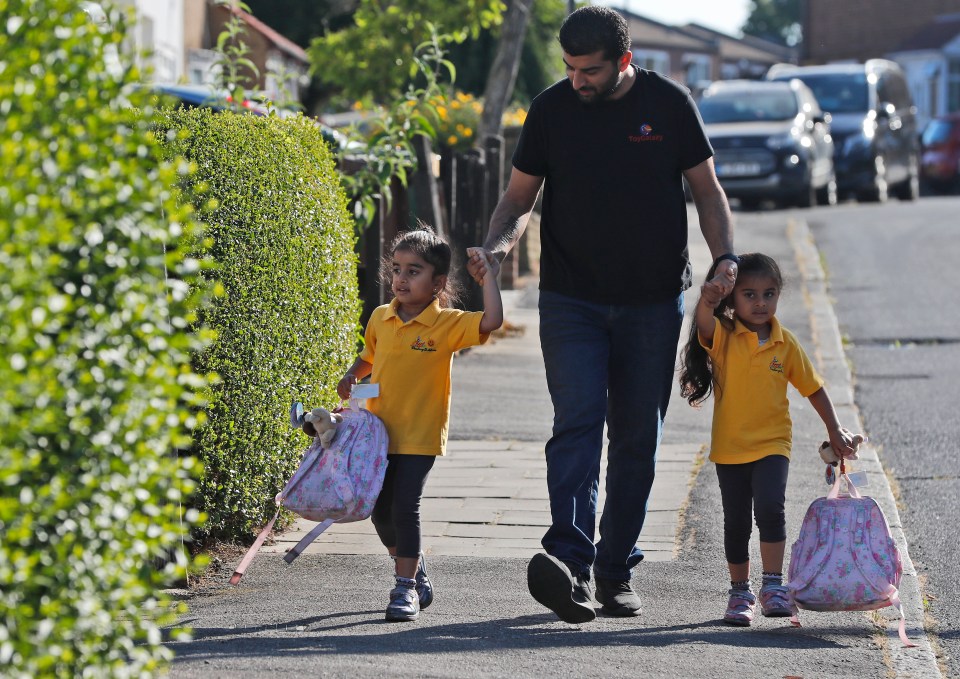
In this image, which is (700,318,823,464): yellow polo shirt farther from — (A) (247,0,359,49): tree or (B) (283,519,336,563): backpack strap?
(A) (247,0,359,49): tree

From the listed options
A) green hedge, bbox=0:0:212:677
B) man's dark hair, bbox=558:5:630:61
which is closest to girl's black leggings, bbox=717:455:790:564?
man's dark hair, bbox=558:5:630:61

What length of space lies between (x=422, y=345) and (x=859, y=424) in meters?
4.58

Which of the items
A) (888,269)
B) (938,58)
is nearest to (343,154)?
(888,269)

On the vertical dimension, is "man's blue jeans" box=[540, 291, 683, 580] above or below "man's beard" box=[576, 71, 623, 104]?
below

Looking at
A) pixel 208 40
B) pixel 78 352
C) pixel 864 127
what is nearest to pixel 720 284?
pixel 78 352

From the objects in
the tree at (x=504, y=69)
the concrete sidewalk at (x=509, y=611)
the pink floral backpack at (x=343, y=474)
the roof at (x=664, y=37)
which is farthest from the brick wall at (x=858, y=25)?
the pink floral backpack at (x=343, y=474)

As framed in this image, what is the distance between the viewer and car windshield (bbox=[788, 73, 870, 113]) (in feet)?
87.1

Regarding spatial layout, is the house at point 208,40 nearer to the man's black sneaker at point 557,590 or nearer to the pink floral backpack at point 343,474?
the pink floral backpack at point 343,474

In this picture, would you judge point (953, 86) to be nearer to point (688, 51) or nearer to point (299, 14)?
point (688, 51)

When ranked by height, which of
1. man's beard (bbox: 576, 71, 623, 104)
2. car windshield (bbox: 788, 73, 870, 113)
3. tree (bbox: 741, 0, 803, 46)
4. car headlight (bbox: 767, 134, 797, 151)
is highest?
tree (bbox: 741, 0, 803, 46)

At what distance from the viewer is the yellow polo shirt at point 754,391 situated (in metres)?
5.18

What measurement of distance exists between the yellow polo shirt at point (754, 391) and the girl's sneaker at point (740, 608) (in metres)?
0.43

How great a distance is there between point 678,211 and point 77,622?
9.65 feet

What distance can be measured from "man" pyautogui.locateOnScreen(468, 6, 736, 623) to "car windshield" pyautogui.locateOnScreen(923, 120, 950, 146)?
31.2 meters
